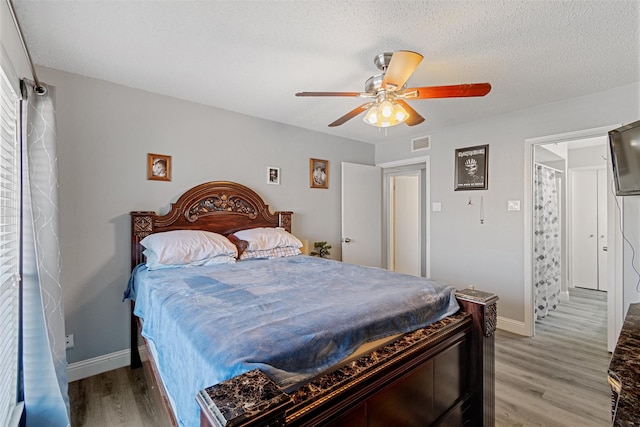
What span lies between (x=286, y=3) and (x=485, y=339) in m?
2.19

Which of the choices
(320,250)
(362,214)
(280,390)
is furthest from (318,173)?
(280,390)

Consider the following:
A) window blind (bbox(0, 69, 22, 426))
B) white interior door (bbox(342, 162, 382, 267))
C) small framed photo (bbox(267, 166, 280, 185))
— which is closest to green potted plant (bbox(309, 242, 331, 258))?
white interior door (bbox(342, 162, 382, 267))

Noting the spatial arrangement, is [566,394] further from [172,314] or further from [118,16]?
[118,16]

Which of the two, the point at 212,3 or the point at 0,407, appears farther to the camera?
the point at 212,3

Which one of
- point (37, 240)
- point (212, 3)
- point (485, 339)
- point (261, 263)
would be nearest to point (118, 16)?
point (212, 3)

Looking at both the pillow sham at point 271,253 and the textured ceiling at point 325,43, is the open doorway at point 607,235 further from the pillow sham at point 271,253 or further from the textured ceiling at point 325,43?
the pillow sham at point 271,253

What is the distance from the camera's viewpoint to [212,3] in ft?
5.27

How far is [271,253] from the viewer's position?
3.01 meters

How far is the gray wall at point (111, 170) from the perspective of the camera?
2.39 m

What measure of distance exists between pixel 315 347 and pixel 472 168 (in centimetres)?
330

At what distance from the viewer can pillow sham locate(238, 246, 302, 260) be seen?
2900 mm

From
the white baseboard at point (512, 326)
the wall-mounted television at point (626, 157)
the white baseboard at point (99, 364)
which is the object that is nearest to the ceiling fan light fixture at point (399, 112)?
the wall-mounted television at point (626, 157)

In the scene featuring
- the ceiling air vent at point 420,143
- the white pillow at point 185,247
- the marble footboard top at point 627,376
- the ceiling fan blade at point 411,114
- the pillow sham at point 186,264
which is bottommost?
the marble footboard top at point 627,376

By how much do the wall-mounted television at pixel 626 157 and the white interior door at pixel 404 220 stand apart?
282 centimetres
